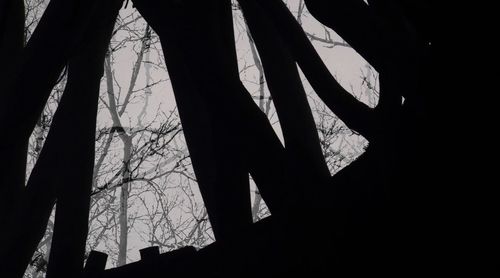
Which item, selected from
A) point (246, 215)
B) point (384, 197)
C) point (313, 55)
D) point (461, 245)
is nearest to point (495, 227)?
point (461, 245)

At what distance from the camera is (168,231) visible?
54.5 feet

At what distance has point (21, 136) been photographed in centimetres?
290

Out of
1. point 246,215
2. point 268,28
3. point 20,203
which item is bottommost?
point 246,215

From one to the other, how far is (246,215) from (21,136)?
1.19 m

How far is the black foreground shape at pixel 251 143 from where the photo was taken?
185 centimetres

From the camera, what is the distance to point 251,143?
257 centimetres

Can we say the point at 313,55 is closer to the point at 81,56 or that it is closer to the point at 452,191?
the point at 81,56

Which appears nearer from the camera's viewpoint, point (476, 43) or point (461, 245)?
point (476, 43)

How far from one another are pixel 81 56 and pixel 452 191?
237 cm

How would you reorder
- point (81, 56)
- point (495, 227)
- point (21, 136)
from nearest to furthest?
point (495, 227) → point (21, 136) → point (81, 56)

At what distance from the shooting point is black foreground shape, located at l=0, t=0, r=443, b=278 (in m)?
1.85

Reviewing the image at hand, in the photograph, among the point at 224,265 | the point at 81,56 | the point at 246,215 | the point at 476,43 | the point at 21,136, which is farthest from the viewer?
the point at 81,56

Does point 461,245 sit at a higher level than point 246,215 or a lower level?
lower

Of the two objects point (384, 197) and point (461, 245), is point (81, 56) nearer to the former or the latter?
point (384, 197)
